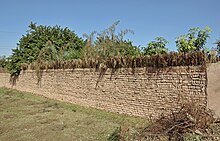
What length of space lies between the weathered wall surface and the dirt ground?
0.51ft

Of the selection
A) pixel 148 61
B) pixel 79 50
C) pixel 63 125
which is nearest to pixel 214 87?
pixel 148 61

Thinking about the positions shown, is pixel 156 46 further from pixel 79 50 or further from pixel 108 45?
pixel 79 50

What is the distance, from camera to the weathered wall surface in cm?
652

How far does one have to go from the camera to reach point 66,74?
40.3 feet

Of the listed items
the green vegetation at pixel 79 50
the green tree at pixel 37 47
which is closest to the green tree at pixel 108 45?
the green vegetation at pixel 79 50

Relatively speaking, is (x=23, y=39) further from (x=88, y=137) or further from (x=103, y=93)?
(x=88, y=137)

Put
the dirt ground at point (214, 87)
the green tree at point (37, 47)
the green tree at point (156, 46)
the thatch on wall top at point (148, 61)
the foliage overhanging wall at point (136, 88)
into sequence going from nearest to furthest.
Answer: the dirt ground at point (214, 87) < the thatch on wall top at point (148, 61) < the foliage overhanging wall at point (136, 88) < the green tree at point (156, 46) < the green tree at point (37, 47)

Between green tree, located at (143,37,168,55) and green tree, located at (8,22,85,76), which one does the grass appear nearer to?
green tree, located at (143,37,168,55)

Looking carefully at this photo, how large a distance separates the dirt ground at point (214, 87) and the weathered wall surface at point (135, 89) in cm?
16

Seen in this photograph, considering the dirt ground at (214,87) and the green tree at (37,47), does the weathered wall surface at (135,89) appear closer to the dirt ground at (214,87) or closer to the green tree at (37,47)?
the dirt ground at (214,87)

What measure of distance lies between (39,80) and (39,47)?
15.9 feet

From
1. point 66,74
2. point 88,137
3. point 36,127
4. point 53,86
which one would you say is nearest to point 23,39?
point 53,86

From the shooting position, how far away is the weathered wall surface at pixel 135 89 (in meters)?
6.52

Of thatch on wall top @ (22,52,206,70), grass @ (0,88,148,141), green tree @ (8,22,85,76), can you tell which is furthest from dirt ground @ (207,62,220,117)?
green tree @ (8,22,85,76)
